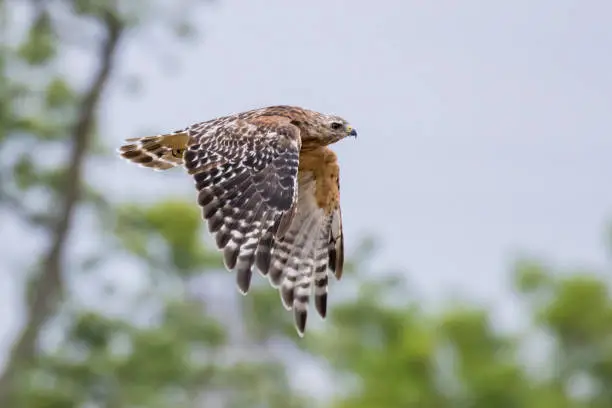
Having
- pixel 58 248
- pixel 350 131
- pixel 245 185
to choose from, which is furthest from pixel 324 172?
pixel 58 248

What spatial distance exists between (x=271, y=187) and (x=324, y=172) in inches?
54.6

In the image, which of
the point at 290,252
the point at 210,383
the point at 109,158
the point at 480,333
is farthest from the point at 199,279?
the point at 290,252

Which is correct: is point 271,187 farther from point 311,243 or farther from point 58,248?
point 58,248

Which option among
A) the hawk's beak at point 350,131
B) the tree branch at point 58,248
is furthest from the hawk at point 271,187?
the tree branch at point 58,248

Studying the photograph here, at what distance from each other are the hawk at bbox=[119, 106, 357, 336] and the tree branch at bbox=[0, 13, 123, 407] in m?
14.7

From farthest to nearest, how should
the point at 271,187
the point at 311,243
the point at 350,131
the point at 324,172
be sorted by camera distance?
1. the point at 311,243
2. the point at 324,172
3. the point at 350,131
4. the point at 271,187

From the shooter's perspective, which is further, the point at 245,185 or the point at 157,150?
the point at 157,150

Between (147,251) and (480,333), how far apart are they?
12.7 meters

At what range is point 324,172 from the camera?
1401cm

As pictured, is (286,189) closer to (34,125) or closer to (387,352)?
(34,125)

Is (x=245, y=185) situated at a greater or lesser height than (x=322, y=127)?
lesser

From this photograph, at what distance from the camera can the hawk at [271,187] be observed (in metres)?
12.6

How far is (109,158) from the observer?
30062 millimetres

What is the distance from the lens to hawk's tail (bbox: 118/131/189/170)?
13.5m
